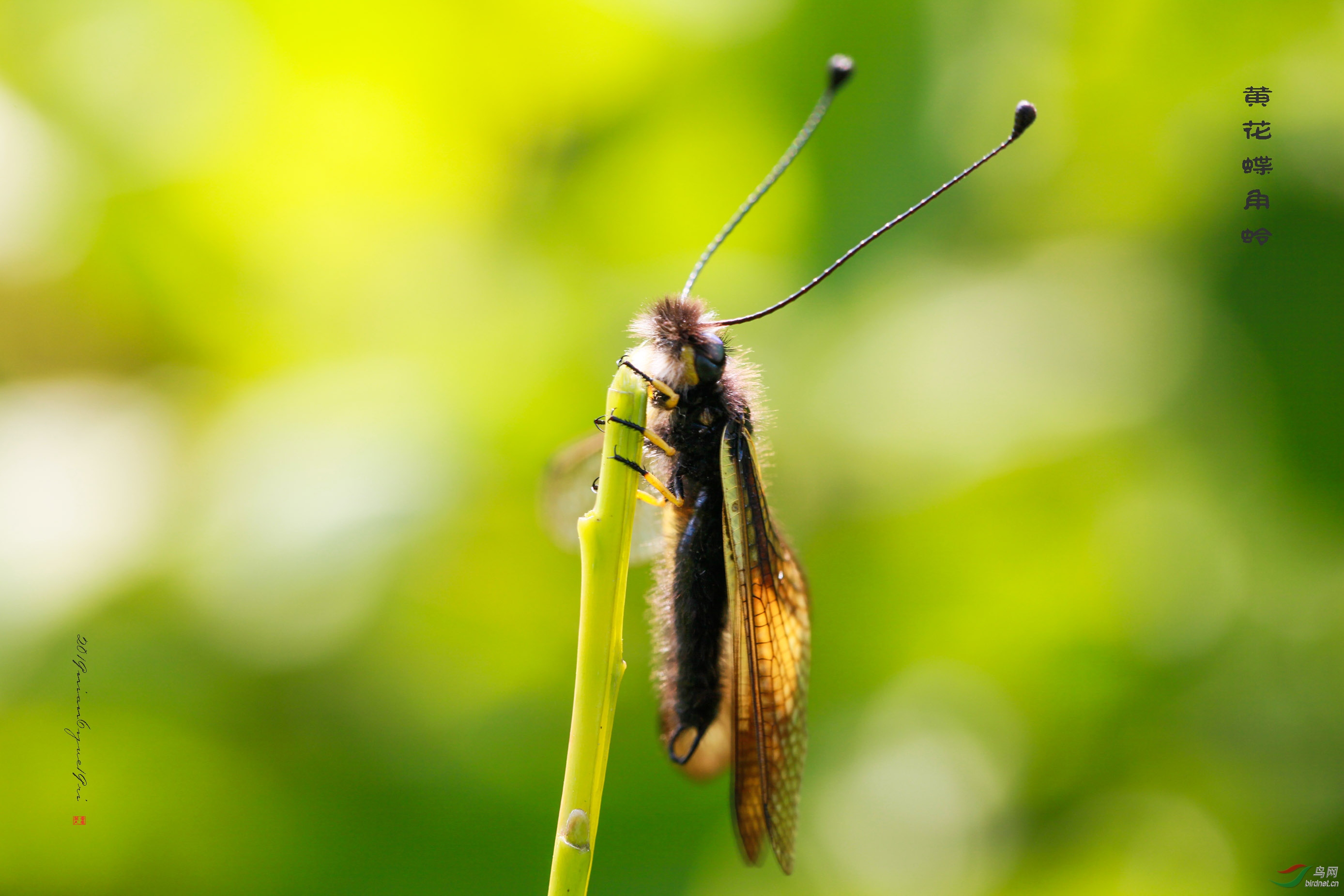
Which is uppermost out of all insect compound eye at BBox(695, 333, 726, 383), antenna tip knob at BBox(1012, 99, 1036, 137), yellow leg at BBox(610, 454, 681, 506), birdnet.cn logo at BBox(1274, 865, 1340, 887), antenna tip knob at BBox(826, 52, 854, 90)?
antenna tip knob at BBox(826, 52, 854, 90)

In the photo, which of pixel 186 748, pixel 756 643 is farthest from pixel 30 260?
pixel 756 643

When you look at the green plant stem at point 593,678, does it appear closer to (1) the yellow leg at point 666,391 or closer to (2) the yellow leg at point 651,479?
(2) the yellow leg at point 651,479

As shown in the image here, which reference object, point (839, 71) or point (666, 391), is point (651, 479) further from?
point (839, 71)

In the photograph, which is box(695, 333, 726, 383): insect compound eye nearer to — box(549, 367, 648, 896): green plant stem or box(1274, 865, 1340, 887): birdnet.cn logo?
box(549, 367, 648, 896): green plant stem

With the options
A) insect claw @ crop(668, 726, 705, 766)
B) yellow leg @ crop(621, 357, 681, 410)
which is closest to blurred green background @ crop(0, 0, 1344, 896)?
insect claw @ crop(668, 726, 705, 766)

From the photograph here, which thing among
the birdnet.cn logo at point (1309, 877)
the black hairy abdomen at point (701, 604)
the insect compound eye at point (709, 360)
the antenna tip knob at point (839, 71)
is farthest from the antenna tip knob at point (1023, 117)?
the birdnet.cn logo at point (1309, 877)

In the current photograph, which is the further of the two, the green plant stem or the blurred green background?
the blurred green background

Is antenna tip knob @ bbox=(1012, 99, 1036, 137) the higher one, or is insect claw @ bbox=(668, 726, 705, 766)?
antenna tip knob @ bbox=(1012, 99, 1036, 137)
